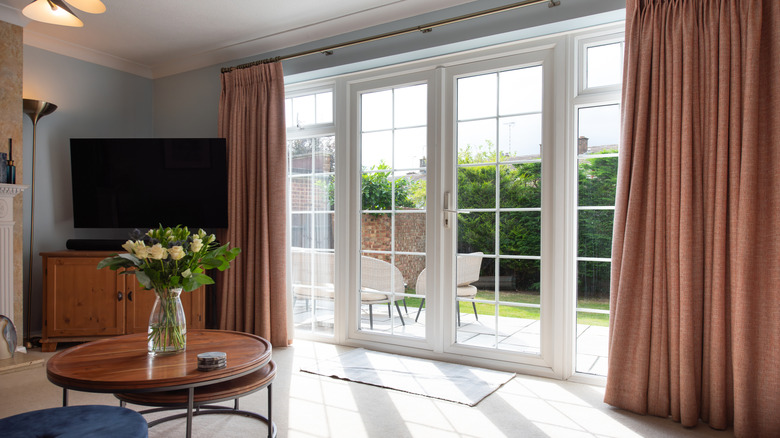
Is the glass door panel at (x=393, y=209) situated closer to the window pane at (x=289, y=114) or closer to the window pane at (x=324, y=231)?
the window pane at (x=324, y=231)

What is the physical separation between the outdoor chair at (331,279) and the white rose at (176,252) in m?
1.99

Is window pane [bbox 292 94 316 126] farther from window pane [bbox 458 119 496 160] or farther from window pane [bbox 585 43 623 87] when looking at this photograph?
window pane [bbox 585 43 623 87]

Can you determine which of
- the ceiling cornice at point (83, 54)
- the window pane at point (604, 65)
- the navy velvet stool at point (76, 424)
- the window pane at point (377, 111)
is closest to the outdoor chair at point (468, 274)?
the window pane at point (377, 111)

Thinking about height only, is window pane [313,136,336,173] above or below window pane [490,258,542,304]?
above

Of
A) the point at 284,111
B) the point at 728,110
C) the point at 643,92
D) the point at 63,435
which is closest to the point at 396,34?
the point at 284,111

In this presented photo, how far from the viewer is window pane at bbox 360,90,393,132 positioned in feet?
12.8

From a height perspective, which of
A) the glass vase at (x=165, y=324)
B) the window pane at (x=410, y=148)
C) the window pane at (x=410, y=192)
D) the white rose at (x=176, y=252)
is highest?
the window pane at (x=410, y=148)

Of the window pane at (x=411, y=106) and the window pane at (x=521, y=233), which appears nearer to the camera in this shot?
the window pane at (x=521, y=233)

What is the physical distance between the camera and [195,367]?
197cm

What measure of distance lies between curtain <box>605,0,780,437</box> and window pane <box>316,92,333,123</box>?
2326mm

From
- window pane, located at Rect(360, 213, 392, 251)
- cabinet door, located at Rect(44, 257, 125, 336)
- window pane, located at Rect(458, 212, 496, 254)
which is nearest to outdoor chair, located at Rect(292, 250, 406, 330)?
window pane, located at Rect(360, 213, 392, 251)

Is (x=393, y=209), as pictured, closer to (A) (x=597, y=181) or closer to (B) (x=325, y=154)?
(B) (x=325, y=154)

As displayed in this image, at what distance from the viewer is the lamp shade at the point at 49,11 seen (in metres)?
2.23

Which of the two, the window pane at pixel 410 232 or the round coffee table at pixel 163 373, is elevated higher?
the window pane at pixel 410 232
